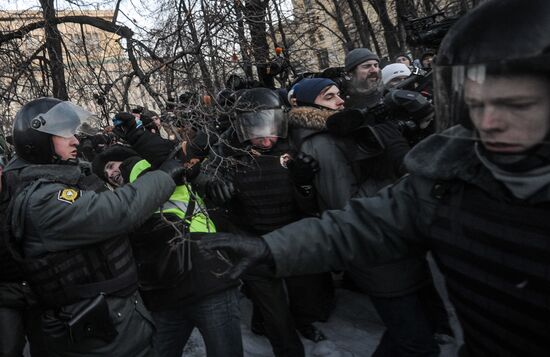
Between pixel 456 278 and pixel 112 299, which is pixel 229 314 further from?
pixel 456 278

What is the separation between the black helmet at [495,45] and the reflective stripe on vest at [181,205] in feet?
4.81

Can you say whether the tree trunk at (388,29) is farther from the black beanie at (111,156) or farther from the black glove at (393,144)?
the black beanie at (111,156)

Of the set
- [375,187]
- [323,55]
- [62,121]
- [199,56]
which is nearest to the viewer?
[62,121]

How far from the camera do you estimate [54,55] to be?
209 inches

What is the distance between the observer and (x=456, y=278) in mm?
1294

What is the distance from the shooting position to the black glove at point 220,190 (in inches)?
104

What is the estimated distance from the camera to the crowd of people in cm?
109

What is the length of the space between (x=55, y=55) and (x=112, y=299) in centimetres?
439

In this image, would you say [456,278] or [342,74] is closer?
[456,278]

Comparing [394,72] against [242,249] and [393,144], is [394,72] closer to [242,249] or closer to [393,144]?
[393,144]

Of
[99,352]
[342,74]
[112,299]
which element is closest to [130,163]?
[112,299]

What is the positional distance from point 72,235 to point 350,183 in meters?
1.44

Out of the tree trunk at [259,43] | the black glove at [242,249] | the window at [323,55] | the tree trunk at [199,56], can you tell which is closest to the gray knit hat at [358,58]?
the tree trunk at [259,43]

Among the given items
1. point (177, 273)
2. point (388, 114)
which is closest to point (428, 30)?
point (388, 114)
